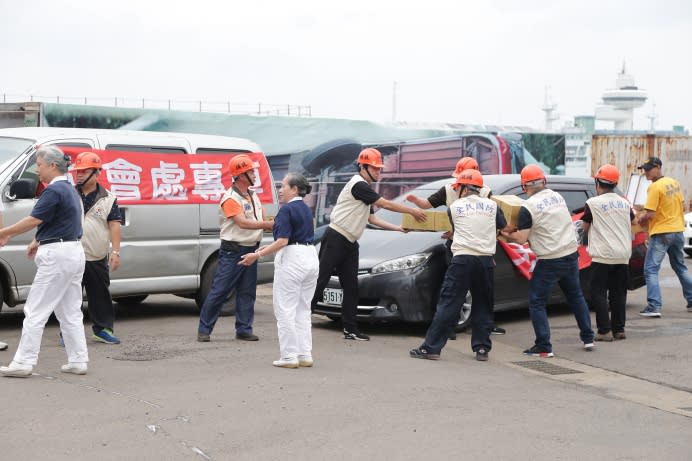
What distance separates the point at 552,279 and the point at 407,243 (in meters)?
1.60

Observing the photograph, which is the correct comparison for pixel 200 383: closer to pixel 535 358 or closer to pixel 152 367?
pixel 152 367

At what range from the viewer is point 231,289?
9695 mm

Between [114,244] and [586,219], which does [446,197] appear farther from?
[114,244]

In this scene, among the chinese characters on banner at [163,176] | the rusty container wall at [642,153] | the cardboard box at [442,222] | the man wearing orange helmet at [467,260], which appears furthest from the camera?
the rusty container wall at [642,153]

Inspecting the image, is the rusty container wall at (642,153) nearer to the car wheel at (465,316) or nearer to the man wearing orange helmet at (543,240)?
the car wheel at (465,316)

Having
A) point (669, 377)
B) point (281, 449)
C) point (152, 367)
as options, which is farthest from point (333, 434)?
point (669, 377)

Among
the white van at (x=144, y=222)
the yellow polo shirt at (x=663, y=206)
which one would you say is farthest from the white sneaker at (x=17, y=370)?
the yellow polo shirt at (x=663, y=206)

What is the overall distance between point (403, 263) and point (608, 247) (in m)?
2.10

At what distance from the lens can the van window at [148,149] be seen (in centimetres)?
1087

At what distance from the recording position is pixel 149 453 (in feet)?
18.6

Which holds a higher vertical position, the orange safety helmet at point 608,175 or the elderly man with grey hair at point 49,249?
→ the orange safety helmet at point 608,175

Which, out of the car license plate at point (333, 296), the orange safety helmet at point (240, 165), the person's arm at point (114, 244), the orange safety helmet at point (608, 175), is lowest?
the car license plate at point (333, 296)

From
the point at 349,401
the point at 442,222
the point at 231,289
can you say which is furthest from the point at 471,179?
the point at 349,401

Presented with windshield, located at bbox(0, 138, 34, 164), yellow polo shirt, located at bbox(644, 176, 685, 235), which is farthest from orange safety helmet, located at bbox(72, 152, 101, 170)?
yellow polo shirt, located at bbox(644, 176, 685, 235)
